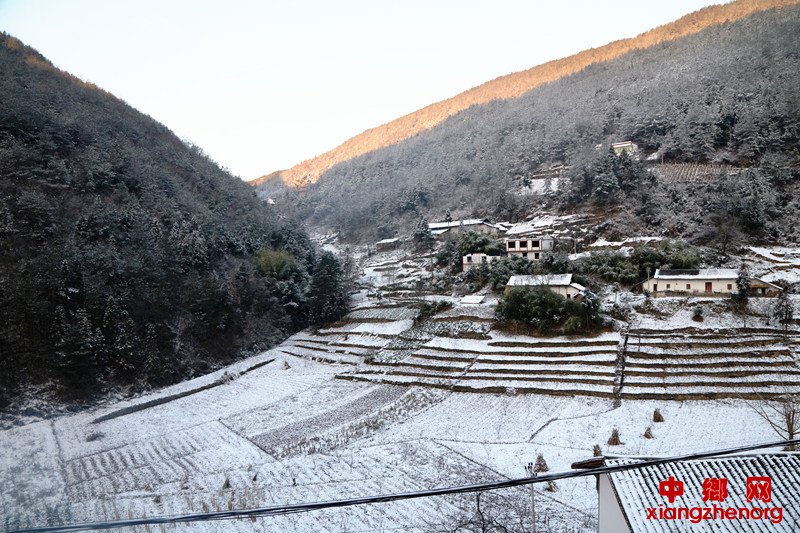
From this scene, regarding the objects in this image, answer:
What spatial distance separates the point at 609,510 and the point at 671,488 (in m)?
0.92

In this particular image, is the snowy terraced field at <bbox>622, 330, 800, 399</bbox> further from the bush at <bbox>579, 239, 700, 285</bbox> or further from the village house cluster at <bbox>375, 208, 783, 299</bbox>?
the bush at <bbox>579, 239, 700, 285</bbox>

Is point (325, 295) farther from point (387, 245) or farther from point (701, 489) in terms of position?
point (701, 489)

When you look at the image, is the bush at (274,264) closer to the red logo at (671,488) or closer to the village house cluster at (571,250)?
the village house cluster at (571,250)

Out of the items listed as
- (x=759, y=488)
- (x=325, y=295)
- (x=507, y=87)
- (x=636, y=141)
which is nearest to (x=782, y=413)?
(x=759, y=488)

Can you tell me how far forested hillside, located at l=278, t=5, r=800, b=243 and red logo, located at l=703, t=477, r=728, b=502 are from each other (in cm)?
2884

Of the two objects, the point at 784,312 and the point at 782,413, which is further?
the point at 784,312

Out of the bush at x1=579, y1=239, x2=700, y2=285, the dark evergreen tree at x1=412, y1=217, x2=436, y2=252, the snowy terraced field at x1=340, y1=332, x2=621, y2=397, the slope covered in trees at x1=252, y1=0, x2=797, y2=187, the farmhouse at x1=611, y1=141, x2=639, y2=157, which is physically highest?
the slope covered in trees at x1=252, y1=0, x2=797, y2=187

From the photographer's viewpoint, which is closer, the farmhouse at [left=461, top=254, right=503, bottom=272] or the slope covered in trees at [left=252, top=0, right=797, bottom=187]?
the farmhouse at [left=461, top=254, right=503, bottom=272]

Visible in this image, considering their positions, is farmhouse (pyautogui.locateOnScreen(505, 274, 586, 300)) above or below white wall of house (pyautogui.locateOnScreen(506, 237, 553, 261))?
below

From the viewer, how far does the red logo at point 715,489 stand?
621cm

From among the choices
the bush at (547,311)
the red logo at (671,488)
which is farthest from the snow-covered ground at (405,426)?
the red logo at (671,488)

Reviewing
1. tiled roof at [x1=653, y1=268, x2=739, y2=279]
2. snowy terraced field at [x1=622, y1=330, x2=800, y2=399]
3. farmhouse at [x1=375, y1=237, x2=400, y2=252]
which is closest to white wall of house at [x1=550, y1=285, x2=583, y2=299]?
tiled roof at [x1=653, y1=268, x2=739, y2=279]

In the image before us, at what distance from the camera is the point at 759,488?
245 inches

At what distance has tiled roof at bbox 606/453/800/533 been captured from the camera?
5824mm
